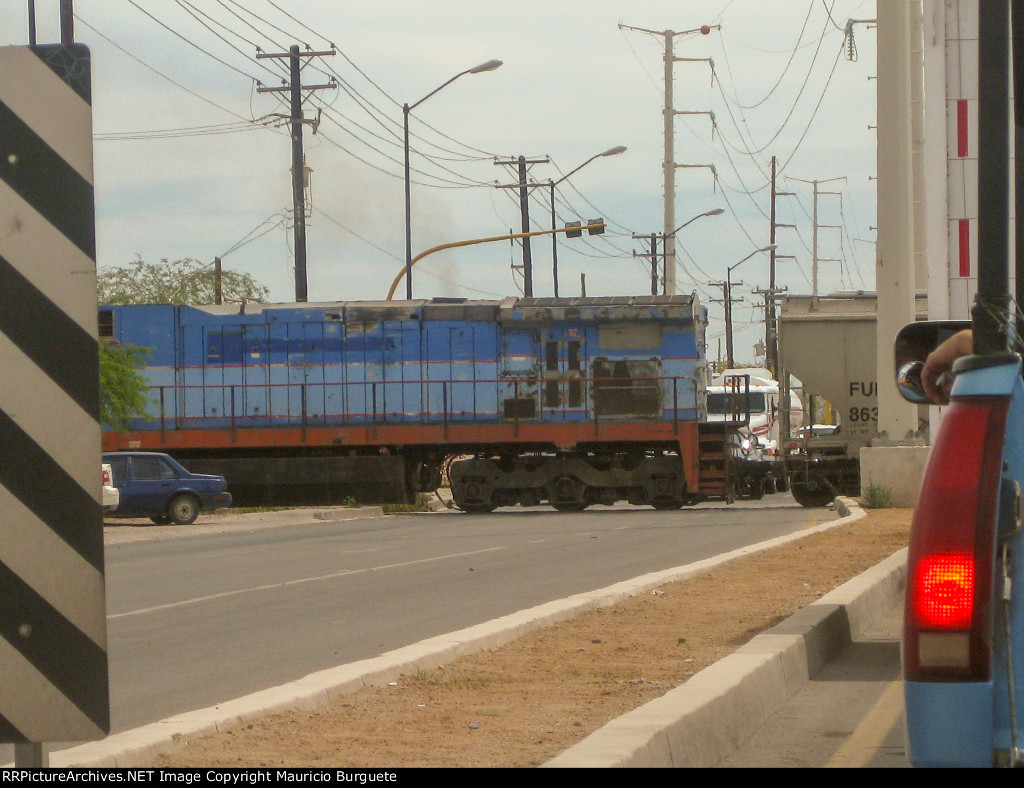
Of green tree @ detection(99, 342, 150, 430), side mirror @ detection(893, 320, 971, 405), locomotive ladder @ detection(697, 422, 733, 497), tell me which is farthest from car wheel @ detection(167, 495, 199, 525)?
side mirror @ detection(893, 320, 971, 405)

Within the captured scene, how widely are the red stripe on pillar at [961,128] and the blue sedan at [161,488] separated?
18284mm

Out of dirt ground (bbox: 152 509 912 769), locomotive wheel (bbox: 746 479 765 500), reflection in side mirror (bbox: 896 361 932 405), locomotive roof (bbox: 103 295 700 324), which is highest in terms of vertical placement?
locomotive roof (bbox: 103 295 700 324)

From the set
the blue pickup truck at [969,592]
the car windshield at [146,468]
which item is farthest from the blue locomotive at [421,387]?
the blue pickup truck at [969,592]

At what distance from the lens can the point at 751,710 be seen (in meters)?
5.82

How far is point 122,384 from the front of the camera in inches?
1011

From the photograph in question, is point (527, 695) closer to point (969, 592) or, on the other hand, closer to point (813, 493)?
point (969, 592)

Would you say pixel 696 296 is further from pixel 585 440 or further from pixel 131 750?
pixel 131 750

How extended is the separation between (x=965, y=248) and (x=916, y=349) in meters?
6.03

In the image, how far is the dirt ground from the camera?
15.7ft

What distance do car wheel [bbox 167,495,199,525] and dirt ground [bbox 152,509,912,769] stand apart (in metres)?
16.0

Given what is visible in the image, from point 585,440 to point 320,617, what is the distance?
644 inches

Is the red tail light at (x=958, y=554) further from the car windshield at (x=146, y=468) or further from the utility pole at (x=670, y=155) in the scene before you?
the utility pole at (x=670, y=155)

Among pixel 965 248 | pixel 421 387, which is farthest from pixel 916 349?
pixel 421 387

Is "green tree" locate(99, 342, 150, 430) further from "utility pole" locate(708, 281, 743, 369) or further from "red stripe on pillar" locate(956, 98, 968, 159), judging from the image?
"utility pole" locate(708, 281, 743, 369)
